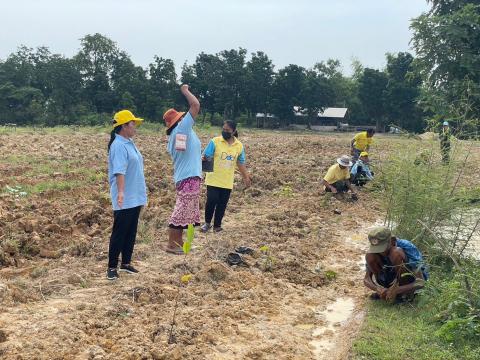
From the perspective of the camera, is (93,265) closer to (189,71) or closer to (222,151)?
(222,151)

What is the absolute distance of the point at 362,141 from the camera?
34.2 feet

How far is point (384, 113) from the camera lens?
43.4 metres

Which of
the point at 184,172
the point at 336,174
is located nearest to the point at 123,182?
the point at 184,172

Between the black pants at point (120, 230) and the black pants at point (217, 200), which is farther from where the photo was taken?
A: the black pants at point (217, 200)

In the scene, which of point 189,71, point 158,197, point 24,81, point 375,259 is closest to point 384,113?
point 189,71

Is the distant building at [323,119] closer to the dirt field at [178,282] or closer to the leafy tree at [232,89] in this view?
the leafy tree at [232,89]

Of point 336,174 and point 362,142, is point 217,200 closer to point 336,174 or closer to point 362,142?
point 336,174

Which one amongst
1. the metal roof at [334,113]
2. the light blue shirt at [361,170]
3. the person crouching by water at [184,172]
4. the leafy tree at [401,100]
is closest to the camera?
the person crouching by water at [184,172]

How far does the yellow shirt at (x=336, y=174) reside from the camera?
8.99 metres

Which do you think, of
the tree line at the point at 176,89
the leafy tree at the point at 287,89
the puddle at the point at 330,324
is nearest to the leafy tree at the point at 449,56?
the puddle at the point at 330,324

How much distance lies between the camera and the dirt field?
3409mm

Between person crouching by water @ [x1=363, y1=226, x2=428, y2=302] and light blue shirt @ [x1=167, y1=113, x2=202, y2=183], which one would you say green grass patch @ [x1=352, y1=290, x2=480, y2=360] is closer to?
person crouching by water @ [x1=363, y1=226, x2=428, y2=302]

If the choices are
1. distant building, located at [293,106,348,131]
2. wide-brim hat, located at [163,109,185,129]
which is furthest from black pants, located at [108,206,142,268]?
distant building, located at [293,106,348,131]

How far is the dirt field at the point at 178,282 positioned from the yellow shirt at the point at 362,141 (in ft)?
5.21
